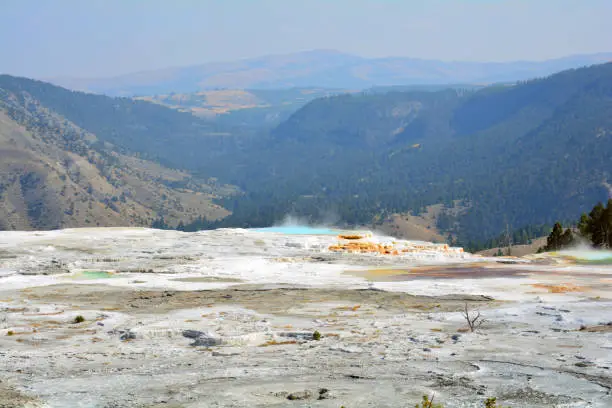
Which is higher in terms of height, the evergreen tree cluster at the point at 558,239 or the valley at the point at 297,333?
the valley at the point at 297,333

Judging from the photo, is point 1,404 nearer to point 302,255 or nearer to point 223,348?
point 223,348

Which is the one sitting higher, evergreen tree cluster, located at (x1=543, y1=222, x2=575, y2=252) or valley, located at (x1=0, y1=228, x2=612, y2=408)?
valley, located at (x1=0, y1=228, x2=612, y2=408)

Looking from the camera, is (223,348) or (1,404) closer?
(1,404)

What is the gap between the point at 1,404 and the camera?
817 inches

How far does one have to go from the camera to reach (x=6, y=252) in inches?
2416

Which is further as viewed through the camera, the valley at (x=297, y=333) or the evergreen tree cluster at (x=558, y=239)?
the evergreen tree cluster at (x=558, y=239)

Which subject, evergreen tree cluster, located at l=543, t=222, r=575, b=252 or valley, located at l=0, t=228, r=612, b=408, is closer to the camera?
valley, located at l=0, t=228, r=612, b=408

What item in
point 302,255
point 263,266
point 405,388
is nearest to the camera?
point 405,388

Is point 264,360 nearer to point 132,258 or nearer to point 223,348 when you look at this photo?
point 223,348

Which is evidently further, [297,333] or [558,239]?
[558,239]

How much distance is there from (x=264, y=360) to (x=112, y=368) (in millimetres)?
5074

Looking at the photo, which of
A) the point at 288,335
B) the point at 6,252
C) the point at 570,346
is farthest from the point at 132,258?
the point at 570,346

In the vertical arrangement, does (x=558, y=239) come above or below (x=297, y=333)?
below

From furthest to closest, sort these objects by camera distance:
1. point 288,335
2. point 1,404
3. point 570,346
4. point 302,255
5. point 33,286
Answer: point 302,255 < point 33,286 < point 288,335 < point 570,346 < point 1,404
